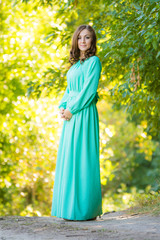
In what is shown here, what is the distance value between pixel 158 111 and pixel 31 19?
5892 mm

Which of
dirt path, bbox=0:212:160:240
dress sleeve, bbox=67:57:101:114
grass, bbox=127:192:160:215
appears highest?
dress sleeve, bbox=67:57:101:114

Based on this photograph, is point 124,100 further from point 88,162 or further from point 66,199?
point 66,199

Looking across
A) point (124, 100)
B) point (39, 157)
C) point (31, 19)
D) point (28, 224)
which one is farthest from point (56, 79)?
point (31, 19)

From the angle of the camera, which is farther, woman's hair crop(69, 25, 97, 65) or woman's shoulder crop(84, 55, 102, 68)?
woman's hair crop(69, 25, 97, 65)

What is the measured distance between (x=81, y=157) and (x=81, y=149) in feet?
0.27

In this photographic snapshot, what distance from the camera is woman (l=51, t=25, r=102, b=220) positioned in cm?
339

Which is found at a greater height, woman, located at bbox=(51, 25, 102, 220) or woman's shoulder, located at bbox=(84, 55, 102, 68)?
woman's shoulder, located at bbox=(84, 55, 102, 68)

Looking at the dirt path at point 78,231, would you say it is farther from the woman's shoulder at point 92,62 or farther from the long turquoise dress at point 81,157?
the woman's shoulder at point 92,62

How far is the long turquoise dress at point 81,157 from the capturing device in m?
3.39

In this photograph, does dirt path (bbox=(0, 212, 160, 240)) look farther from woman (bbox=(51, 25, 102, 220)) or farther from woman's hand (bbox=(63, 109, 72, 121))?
woman's hand (bbox=(63, 109, 72, 121))

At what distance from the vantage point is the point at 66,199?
342 cm

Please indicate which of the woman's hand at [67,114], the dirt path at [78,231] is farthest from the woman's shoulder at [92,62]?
the dirt path at [78,231]

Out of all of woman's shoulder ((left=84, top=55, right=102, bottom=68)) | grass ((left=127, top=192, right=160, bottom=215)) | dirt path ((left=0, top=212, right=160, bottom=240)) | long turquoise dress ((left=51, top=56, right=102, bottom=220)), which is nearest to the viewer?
dirt path ((left=0, top=212, right=160, bottom=240))

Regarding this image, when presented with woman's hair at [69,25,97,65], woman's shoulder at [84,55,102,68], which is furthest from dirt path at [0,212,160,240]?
woman's hair at [69,25,97,65]
